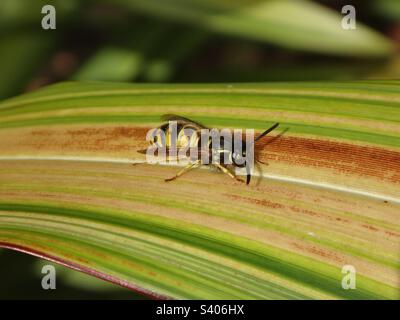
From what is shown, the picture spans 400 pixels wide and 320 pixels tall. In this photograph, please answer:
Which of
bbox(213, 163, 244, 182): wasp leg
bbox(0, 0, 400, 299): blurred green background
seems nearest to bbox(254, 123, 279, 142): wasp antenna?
bbox(213, 163, 244, 182): wasp leg

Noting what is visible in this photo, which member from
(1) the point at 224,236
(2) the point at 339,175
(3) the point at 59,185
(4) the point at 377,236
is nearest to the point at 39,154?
(3) the point at 59,185

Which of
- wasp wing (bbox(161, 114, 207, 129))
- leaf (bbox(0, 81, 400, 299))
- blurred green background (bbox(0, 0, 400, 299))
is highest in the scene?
blurred green background (bbox(0, 0, 400, 299))

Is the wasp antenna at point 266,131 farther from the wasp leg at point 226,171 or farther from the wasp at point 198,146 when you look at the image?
the wasp leg at point 226,171

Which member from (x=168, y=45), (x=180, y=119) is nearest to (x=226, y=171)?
(x=180, y=119)

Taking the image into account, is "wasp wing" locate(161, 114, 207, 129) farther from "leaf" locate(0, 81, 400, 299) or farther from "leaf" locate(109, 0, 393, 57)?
"leaf" locate(109, 0, 393, 57)

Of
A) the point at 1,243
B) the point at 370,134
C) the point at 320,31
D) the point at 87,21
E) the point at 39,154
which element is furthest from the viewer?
the point at 87,21

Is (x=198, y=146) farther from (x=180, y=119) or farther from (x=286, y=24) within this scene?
(x=286, y=24)

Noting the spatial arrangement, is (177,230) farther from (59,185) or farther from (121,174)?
(59,185)
